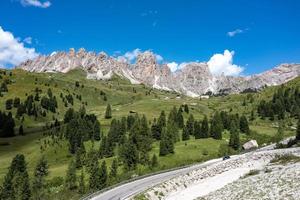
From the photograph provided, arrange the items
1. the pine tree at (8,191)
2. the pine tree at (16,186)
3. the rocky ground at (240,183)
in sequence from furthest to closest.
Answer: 1. the pine tree at (8,191)
2. the pine tree at (16,186)
3. the rocky ground at (240,183)

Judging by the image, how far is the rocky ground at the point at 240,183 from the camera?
4175 centimetres

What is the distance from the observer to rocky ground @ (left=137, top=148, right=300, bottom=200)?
41.8 meters

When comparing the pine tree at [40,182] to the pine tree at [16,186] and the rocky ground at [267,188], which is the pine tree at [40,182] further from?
the rocky ground at [267,188]

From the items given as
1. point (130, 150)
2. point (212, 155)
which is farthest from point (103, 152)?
point (212, 155)

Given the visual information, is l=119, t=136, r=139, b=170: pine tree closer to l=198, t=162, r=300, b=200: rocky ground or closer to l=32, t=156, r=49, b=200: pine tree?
l=32, t=156, r=49, b=200: pine tree

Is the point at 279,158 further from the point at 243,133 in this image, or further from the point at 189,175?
the point at 243,133

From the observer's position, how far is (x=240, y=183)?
52.2 metres

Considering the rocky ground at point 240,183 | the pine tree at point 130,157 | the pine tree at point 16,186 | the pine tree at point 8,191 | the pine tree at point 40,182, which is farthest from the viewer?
the pine tree at point 130,157

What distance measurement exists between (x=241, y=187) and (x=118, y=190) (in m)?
32.5

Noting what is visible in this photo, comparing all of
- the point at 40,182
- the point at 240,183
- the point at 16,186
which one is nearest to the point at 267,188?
the point at 240,183

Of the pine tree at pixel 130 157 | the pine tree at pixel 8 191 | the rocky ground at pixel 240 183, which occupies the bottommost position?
the pine tree at pixel 8 191

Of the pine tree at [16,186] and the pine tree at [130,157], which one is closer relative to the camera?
the pine tree at [16,186]

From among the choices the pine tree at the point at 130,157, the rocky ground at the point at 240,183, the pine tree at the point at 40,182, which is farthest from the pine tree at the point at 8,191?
the rocky ground at the point at 240,183

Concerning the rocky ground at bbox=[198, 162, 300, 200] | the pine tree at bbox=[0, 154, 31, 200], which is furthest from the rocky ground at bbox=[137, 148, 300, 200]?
the pine tree at bbox=[0, 154, 31, 200]
